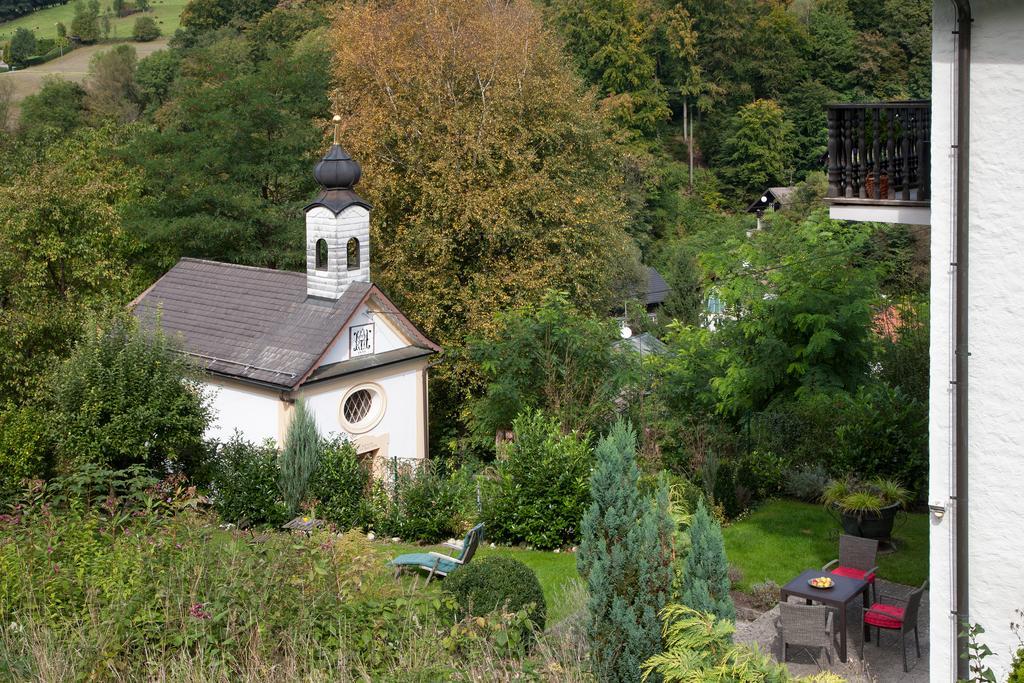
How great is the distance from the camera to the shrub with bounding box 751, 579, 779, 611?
11242 millimetres

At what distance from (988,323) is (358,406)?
14454 millimetres

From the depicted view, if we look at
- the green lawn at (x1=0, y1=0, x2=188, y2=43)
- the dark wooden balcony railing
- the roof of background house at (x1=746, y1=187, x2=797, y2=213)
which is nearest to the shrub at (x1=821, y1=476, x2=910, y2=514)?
the dark wooden balcony railing

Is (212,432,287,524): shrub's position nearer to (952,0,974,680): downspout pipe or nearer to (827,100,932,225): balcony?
(827,100,932,225): balcony

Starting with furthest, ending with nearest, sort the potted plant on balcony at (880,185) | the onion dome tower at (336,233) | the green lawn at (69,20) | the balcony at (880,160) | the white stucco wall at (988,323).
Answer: the green lawn at (69,20)
the onion dome tower at (336,233)
the potted plant on balcony at (880,185)
the balcony at (880,160)
the white stucco wall at (988,323)

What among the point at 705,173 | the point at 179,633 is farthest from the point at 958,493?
the point at 705,173

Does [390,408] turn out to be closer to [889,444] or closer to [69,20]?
[889,444]

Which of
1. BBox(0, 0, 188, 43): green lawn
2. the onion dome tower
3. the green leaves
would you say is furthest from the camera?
BBox(0, 0, 188, 43): green lawn

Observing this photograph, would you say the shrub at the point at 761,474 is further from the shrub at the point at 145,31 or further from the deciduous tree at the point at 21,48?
the shrub at the point at 145,31

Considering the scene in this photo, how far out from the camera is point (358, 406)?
68.6 feet

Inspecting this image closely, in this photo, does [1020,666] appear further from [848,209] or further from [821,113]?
[821,113]

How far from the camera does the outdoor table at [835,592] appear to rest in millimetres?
9570

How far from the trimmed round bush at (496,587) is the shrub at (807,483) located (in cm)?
644

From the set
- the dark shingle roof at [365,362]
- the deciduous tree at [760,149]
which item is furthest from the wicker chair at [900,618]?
the deciduous tree at [760,149]

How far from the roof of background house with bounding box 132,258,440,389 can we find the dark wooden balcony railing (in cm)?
1164
